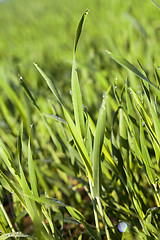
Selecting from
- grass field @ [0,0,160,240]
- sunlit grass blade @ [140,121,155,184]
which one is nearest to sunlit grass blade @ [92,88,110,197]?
grass field @ [0,0,160,240]

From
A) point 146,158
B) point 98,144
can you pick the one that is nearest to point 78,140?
point 98,144

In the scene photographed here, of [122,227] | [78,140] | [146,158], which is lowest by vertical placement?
[122,227]

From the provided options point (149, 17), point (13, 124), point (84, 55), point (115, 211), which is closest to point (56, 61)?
point (84, 55)

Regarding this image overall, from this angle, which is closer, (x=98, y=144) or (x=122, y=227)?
(x=98, y=144)

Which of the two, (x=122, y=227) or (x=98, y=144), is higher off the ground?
(x=98, y=144)

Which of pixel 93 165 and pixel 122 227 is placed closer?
pixel 93 165

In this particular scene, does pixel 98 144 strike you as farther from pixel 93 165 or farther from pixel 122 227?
pixel 122 227

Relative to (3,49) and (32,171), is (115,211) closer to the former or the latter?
(32,171)

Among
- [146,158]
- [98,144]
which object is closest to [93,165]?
[98,144]

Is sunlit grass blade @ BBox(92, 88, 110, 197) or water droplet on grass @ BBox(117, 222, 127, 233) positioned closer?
sunlit grass blade @ BBox(92, 88, 110, 197)

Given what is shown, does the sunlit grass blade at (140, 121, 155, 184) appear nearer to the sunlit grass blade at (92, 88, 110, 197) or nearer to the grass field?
the grass field

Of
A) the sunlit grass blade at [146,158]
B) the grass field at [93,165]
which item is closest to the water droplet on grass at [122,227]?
the grass field at [93,165]

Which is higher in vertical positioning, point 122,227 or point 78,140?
point 78,140
